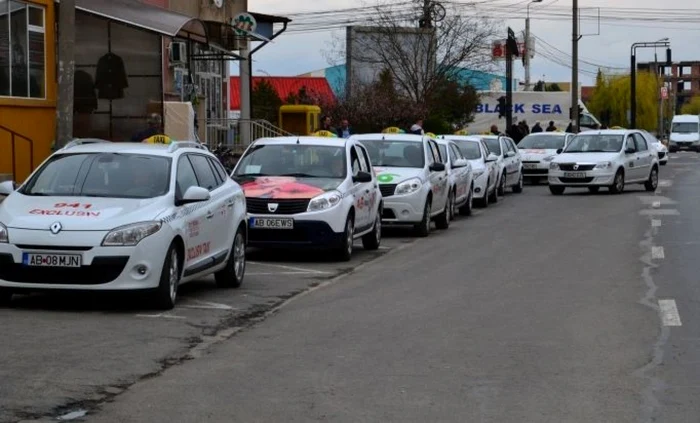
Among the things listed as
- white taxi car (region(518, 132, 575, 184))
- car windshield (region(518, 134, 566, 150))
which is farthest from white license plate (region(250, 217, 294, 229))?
car windshield (region(518, 134, 566, 150))

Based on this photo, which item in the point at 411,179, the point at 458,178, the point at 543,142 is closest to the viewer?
the point at 411,179

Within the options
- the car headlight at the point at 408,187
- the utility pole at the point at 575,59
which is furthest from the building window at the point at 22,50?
the utility pole at the point at 575,59

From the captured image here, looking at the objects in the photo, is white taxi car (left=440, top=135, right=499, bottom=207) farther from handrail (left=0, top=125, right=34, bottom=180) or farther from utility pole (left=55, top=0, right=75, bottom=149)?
utility pole (left=55, top=0, right=75, bottom=149)

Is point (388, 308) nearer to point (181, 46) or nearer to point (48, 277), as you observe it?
point (48, 277)

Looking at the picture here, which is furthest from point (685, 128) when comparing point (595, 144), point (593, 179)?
point (593, 179)

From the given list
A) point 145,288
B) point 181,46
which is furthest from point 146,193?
point 181,46

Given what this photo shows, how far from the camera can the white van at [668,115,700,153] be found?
9088 centimetres

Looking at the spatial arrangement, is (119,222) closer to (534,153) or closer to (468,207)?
(468,207)

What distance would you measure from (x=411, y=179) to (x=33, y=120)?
275 inches

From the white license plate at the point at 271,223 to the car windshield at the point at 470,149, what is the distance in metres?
13.9

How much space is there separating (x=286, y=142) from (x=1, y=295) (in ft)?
23.5

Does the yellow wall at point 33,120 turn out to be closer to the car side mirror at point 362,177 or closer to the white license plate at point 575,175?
the car side mirror at point 362,177

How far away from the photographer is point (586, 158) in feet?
110

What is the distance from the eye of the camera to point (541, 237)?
21734 millimetres
